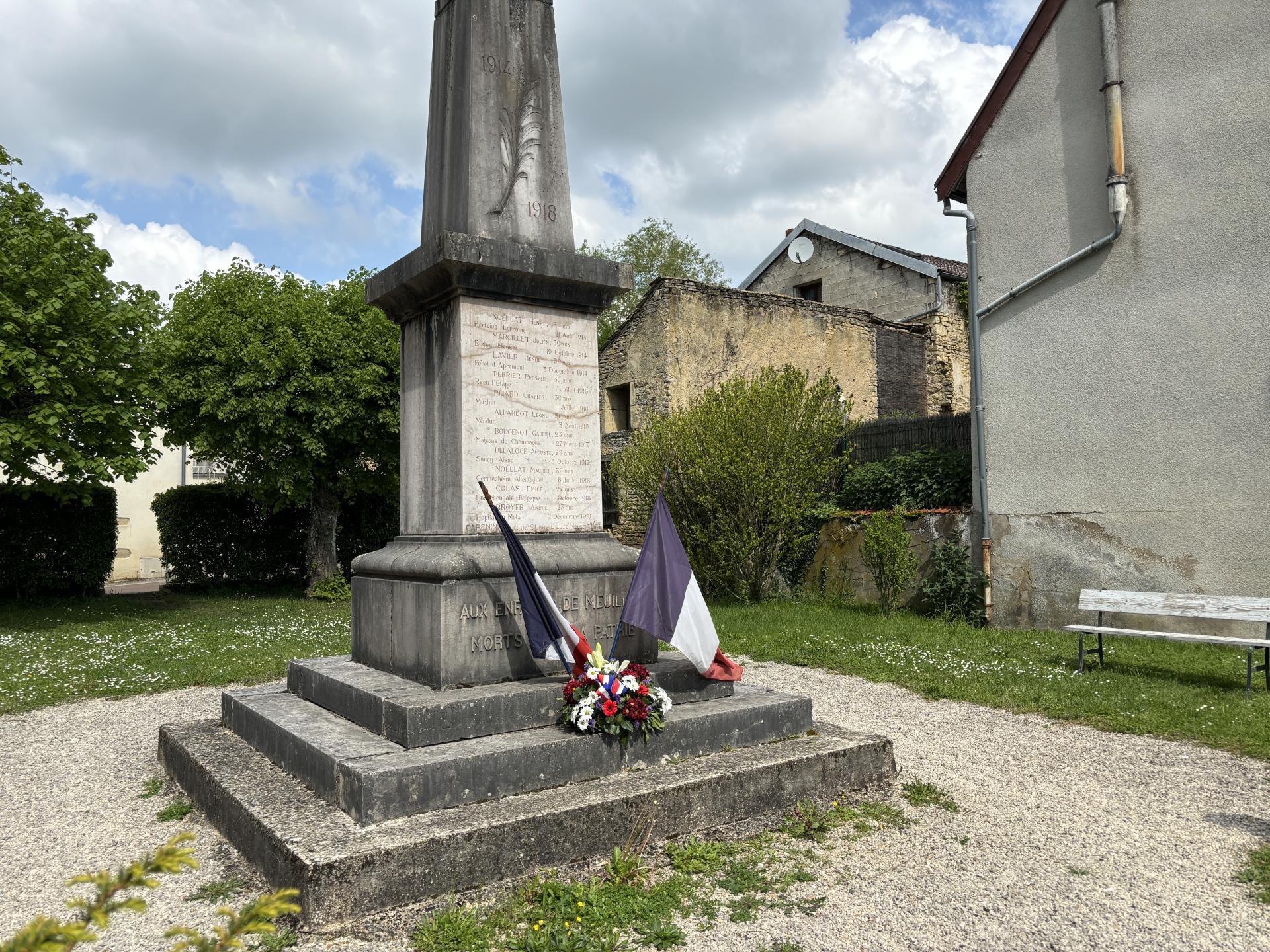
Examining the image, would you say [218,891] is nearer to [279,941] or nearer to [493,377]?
[279,941]

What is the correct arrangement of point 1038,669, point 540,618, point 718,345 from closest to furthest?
point 540,618 → point 1038,669 → point 718,345

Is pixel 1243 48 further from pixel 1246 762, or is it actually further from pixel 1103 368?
pixel 1246 762

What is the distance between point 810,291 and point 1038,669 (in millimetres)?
18873

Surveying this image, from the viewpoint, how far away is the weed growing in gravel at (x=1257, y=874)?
3590 millimetres

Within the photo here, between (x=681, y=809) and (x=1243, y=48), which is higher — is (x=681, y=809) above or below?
below

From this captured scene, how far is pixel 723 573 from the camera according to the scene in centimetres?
1435

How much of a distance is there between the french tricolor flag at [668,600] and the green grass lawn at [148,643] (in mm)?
5223

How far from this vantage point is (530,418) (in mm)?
5281

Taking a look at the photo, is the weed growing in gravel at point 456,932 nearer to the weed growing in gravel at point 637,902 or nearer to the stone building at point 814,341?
the weed growing in gravel at point 637,902

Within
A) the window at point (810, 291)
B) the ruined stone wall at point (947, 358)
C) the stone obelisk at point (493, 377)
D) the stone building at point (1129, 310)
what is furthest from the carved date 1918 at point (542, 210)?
the window at point (810, 291)

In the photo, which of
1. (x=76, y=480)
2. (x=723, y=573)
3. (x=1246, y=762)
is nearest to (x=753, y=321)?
(x=723, y=573)

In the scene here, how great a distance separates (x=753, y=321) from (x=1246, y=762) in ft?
47.1

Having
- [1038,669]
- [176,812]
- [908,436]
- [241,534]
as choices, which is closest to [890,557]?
[908,436]

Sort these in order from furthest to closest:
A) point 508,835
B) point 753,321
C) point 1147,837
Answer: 1. point 753,321
2. point 1147,837
3. point 508,835
